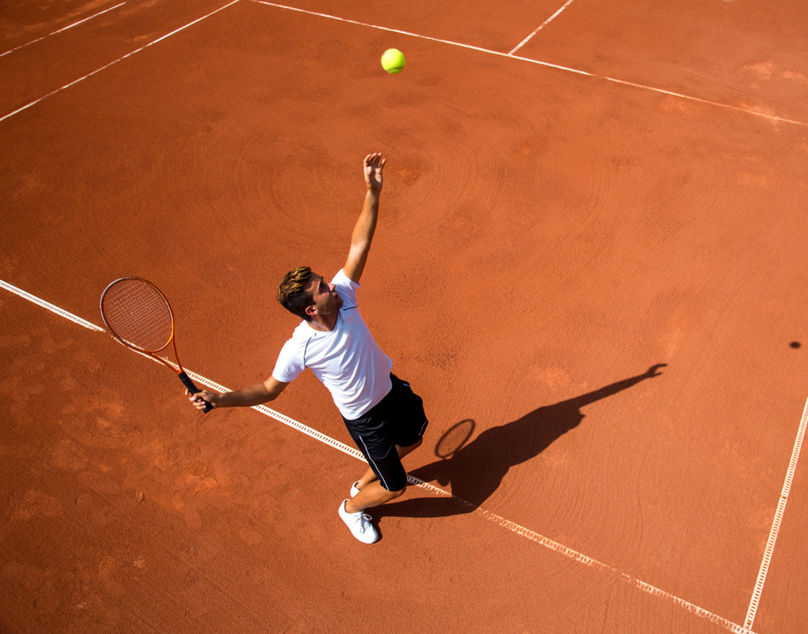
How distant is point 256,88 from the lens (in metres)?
10.8

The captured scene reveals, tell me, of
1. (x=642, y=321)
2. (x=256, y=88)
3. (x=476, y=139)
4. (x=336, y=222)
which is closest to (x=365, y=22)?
(x=256, y=88)

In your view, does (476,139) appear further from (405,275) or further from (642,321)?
(642,321)

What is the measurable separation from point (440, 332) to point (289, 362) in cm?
291

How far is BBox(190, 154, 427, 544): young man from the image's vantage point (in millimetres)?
3680

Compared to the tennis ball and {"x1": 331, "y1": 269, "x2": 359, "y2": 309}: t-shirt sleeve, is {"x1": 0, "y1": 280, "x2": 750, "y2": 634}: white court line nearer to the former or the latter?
{"x1": 331, "y1": 269, "x2": 359, "y2": 309}: t-shirt sleeve

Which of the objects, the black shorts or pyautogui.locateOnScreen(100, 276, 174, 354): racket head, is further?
pyautogui.locateOnScreen(100, 276, 174, 354): racket head

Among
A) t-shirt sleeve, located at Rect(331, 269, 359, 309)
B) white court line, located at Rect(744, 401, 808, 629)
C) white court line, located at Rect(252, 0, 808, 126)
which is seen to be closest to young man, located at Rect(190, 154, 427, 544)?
t-shirt sleeve, located at Rect(331, 269, 359, 309)

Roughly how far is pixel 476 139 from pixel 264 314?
4.44 metres

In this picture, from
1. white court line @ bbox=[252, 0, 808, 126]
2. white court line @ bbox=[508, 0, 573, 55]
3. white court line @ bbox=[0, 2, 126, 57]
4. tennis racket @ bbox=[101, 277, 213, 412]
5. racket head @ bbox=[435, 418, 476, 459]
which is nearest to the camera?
tennis racket @ bbox=[101, 277, 213, 412]

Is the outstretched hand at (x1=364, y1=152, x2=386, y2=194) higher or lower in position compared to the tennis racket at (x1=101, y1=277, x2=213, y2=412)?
higher

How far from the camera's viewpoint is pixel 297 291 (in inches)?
142

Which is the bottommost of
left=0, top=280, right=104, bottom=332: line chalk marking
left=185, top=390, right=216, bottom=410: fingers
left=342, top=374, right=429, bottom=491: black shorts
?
left=0, top=280, right=104, bottom=332: line chalk marking

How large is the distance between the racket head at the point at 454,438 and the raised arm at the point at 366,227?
2057mm

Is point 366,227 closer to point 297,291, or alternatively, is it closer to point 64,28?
point 297,291
